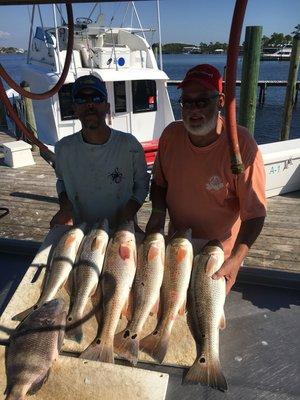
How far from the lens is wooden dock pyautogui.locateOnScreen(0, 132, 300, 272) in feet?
17.7

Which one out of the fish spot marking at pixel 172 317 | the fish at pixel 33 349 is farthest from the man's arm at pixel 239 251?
the fish at pixel 33 349

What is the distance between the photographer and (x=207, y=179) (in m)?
2.57

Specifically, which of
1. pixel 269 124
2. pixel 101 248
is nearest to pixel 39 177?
pixel 101 248

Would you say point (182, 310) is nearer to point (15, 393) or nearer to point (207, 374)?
point (207, 374)

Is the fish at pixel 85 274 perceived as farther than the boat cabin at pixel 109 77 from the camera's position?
No

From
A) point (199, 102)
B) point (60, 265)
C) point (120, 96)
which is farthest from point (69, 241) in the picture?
point (120, 96)

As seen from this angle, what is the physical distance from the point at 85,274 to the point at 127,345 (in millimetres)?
492

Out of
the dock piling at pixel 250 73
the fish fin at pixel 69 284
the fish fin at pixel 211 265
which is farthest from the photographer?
the dock piling at pixel 250 73

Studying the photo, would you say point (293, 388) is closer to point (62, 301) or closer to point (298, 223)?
point (62, 301)

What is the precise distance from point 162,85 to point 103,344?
10424 mm

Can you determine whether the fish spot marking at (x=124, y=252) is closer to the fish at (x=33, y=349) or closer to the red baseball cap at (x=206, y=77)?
the fish at (x=33, y=349)

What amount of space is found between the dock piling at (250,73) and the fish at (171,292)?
497 cm

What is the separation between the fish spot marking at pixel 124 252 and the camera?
2.22 meters

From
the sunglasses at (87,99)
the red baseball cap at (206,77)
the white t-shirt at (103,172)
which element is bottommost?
the white t-shirt at (103,172)
